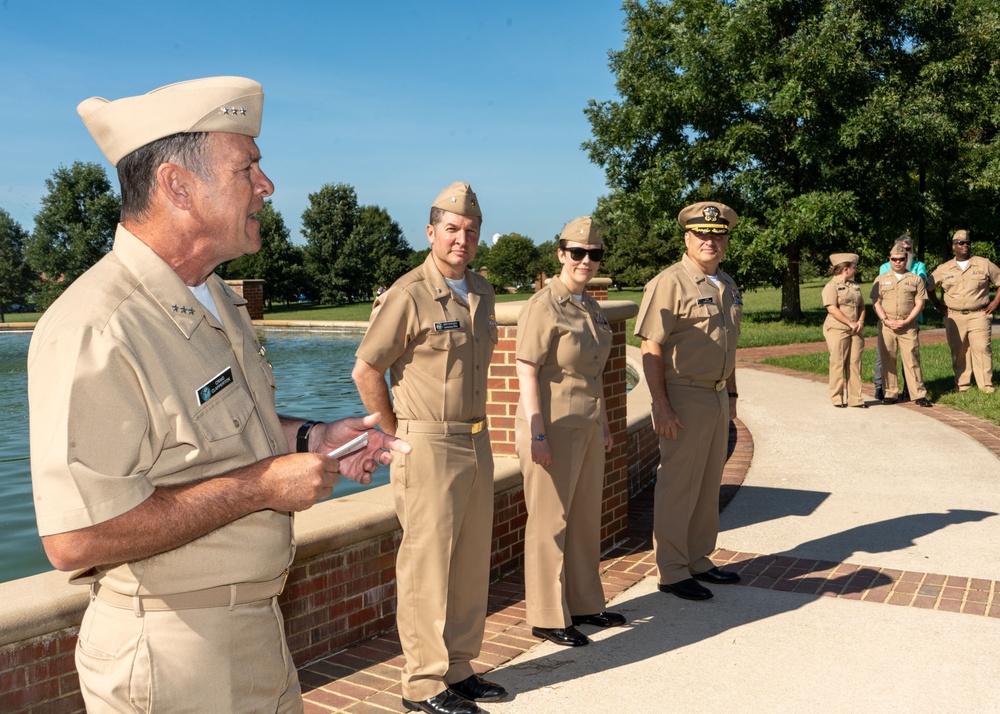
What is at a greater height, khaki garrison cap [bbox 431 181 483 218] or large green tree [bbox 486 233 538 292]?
large green tree [bbox 486 233 538 292]

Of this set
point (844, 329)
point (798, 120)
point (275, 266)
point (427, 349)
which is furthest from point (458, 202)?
point (275, 266)

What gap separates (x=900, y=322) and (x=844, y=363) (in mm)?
986

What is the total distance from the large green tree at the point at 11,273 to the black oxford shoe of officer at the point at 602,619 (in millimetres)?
76845

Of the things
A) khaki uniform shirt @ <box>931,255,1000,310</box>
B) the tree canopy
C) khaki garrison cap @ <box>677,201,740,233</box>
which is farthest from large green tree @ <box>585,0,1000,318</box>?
the tree canopy

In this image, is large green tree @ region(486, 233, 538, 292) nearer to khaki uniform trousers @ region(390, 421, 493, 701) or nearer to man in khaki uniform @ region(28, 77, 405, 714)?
khaki uniform trousers @ region(390, 421, 493, 701)

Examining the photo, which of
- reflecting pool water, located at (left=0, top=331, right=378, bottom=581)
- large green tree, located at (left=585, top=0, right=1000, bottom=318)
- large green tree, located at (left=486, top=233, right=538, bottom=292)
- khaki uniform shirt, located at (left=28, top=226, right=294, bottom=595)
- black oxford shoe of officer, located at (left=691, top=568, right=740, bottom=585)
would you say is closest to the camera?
khaki uniform shirt, located at (left=28, top=226, right=294, bottom=595)

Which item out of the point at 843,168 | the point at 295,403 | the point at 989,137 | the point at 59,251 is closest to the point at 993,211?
A: the point at 989,137

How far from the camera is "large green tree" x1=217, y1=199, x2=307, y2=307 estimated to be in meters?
65.8

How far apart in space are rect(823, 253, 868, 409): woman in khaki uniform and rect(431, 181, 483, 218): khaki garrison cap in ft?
29.3

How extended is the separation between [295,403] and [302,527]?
31.6 ft

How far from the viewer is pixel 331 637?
4434 mm

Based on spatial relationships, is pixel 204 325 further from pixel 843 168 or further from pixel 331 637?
pixel 843 168

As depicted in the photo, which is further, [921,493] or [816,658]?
[921,493]

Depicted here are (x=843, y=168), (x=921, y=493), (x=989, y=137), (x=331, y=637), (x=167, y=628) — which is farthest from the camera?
(x=989, y=137)
